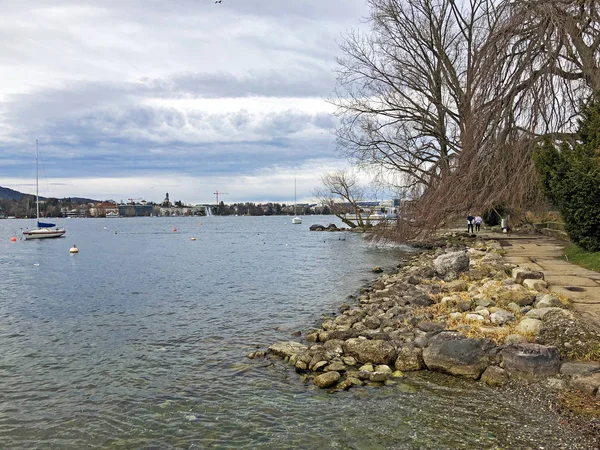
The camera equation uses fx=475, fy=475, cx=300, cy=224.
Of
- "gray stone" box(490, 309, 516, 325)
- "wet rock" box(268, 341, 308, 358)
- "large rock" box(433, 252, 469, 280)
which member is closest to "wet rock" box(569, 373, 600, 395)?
"gray stone" box(490, 309, 516, 325)

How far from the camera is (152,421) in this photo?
21.3 feet

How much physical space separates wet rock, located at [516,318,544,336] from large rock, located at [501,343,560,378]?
60 centimetres

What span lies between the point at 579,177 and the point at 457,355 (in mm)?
6983

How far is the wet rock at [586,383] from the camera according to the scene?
18.7 feet

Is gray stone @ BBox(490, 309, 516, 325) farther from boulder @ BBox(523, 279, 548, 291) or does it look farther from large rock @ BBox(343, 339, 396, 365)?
large rock @ BBox(343, 339, 396, 365)

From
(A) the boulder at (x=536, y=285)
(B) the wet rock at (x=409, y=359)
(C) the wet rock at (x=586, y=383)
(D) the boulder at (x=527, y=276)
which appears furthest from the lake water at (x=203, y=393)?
(D) the boulder at (x=527, y=276)

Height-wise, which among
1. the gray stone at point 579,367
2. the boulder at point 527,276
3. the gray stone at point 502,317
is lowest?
the gray stone at point 579,367

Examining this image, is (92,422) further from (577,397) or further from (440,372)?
(577,397)

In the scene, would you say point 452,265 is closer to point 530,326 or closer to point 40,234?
point 530,326

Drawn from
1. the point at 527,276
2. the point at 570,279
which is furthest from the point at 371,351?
the point at 570,279

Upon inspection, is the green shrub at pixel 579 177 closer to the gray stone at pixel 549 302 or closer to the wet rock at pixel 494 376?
the gray stone at pixel 549 302

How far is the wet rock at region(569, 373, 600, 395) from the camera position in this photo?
570 cm

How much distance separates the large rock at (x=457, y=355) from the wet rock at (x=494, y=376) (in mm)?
125

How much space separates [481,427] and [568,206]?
8867 millimetres
